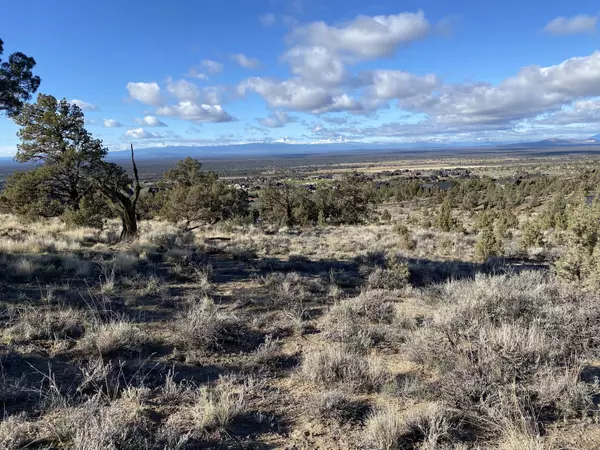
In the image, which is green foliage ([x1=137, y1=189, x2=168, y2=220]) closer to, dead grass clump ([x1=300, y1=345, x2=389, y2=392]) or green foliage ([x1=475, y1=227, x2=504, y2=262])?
green foliage ([x1=475, y1=227, x2=504, y2=262])

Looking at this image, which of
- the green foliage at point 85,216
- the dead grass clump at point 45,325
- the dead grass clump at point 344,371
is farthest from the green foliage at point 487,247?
the green foliage at point 85,216

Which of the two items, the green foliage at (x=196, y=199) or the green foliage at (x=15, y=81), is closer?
the green foliage at (x=15, y=81)

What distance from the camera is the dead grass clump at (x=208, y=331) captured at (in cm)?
472

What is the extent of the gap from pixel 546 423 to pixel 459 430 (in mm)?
792

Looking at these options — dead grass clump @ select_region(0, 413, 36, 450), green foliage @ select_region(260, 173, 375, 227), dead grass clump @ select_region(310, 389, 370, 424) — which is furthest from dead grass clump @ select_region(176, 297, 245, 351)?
green foliage @ select_region(260, 173, 375, 227)

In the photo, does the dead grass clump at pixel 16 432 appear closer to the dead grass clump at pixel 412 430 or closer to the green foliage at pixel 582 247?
the dead grass clump at pixel 412 430

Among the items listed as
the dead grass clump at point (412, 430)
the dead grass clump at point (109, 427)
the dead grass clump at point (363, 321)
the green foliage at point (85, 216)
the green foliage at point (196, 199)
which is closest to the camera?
the dead grass clump at point (109, 427)

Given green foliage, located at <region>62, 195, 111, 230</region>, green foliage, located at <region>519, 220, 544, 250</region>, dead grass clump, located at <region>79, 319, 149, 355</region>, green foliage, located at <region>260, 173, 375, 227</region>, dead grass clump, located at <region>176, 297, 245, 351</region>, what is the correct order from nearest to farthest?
dead grass clump, located at <region>79, 319, 149, 355</region>
dead grass clump, located at <region>176, 297, 245, 351</region>
green foliage, located at <region>519, 220, 544, 250</region>
green foliage, located at <region>62, 195, 111, 230</region>
green foliage, located at <region>260, 173, 375, 227</region>

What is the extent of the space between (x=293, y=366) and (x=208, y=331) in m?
1.22

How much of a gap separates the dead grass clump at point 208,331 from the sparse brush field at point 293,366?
18mm

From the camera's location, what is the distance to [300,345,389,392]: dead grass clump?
3.86 metres

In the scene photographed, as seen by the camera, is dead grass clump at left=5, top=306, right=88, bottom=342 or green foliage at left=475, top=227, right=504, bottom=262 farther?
green foliage at left=475, top=227, right=504, bottom=262

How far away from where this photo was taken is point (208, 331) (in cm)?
480

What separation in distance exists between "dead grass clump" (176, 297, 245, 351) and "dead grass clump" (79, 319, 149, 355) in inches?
19.5
